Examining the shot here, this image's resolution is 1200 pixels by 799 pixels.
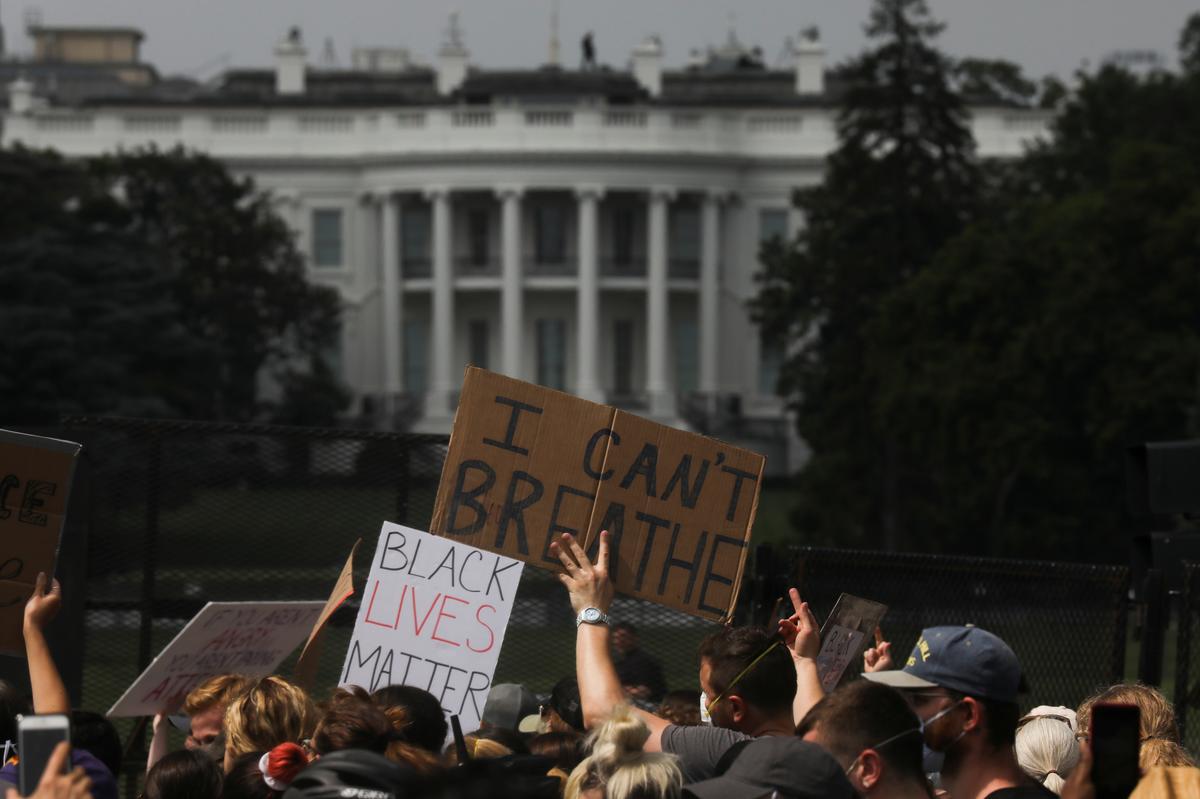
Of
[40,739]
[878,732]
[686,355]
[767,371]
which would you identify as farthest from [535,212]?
[40,739]

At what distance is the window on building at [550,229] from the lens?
273 ft

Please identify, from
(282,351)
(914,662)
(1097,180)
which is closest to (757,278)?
(1097,180)

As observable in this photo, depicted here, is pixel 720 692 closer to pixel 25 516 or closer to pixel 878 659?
pixel 878 659

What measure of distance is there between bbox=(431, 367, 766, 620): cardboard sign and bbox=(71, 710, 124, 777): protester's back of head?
4.06 ft

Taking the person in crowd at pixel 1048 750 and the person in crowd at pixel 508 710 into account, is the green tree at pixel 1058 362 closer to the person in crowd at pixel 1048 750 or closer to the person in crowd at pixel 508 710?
the person in crowd at pixel 508 710

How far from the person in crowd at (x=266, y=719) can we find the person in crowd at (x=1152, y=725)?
220 cm

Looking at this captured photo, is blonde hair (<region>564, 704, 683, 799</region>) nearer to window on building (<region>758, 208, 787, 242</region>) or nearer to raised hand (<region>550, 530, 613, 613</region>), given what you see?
raised hand (<region>550, 530, 613, 613</region>)

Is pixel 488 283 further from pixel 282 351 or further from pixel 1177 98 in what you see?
pixel 1177 98

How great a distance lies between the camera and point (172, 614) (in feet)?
34.7

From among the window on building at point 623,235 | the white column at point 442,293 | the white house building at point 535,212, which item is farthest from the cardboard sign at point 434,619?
the window on building at point 623,235

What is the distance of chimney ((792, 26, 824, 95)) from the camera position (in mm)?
86312

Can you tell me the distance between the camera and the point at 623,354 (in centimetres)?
8350

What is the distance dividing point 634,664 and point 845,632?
7.56 ft

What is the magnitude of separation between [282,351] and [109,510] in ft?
196
